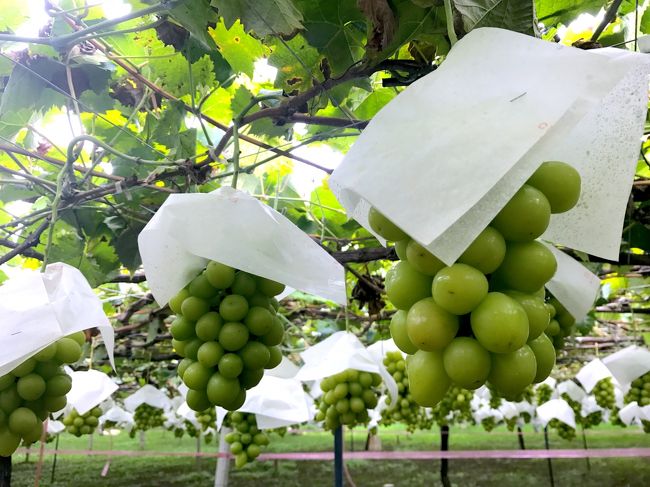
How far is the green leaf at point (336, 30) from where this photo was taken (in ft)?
2.87

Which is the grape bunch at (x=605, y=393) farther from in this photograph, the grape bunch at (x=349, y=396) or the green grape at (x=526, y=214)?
the green grape at (x=526, y=214)

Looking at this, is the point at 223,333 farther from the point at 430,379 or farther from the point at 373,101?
the point at 373,101

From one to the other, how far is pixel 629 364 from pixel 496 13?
8.01 ft

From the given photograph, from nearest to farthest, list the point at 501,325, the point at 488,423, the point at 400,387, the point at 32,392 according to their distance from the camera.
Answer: the point at 501,325 → the point at 32,392 → the point at 400,387 → the point at 488,423

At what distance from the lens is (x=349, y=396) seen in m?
2.35

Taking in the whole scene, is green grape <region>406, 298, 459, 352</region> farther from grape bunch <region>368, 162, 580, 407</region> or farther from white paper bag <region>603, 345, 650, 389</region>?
white paper bag <region>603, 345, 650, 389</region>

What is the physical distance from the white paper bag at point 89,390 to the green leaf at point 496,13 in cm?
198

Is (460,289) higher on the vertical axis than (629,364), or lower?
lower

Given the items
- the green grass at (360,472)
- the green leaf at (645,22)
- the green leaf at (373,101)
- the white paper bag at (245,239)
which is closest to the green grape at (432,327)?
the white paper bag at (245,239)

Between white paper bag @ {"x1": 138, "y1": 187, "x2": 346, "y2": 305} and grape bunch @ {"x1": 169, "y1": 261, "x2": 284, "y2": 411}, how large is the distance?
8 cm

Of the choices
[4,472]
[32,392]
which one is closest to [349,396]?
[4,472]

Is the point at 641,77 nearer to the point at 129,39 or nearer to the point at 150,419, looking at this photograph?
the point at 129,39

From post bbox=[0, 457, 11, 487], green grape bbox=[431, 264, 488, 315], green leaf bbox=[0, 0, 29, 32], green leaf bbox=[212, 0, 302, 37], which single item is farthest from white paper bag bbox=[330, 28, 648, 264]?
post bbox=[0, 457, 11, 487]

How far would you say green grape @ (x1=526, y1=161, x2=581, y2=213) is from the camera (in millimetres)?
544
